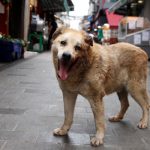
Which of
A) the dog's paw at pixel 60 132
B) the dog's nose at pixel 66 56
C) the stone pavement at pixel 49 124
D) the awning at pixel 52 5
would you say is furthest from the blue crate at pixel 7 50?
the awning at pixel 52 5

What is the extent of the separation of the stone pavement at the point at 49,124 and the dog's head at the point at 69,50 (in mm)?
919

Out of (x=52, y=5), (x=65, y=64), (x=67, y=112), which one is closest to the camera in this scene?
(x=65, y=64)

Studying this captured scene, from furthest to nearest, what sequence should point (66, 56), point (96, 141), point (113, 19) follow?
point (113, 19)
point (96, 141)
point (66, 56)

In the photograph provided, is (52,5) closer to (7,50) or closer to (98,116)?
(7,50)

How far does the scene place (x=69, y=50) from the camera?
4.89 m

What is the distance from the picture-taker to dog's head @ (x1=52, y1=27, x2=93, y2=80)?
4910 mm

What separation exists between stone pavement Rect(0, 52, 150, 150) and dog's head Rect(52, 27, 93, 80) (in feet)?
3.01

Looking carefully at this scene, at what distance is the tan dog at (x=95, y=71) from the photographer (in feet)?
16.6

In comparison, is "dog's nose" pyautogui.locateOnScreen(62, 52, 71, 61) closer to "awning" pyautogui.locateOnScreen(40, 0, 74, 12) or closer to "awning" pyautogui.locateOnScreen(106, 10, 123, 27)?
"awning" pyautogui.locateOnScreen(40, 0, 74, 12)

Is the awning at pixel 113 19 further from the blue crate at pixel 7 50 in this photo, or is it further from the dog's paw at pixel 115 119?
the dog's paw at pixel 115 119

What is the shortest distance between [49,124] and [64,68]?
160 cm

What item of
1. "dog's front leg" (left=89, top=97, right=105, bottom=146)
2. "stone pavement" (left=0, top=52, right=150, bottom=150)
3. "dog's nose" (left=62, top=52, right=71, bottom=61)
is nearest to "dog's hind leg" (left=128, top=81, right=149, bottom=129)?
"stone pavement" (left=0, top=52, right=150, bottom=150)

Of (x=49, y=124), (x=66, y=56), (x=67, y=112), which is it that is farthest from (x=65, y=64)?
(x=49, y=124)

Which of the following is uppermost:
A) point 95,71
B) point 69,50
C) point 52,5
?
point 52,5
